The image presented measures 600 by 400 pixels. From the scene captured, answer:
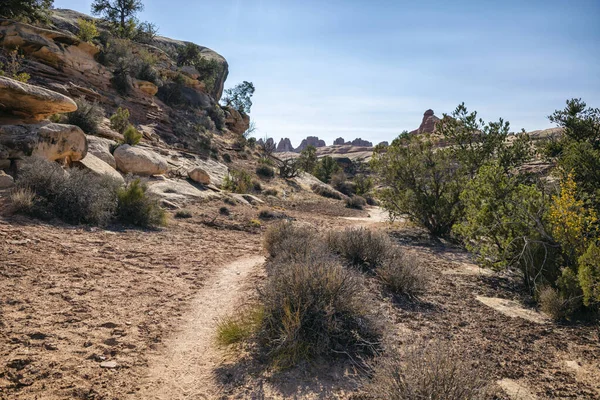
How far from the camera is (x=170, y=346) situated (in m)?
3.55

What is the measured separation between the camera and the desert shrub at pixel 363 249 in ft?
21.2

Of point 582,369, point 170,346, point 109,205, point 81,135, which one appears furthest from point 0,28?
point 582,369

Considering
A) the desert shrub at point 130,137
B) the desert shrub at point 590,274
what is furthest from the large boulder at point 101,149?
the desert shrub at point 590,274

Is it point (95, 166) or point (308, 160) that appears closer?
point (95, 166)

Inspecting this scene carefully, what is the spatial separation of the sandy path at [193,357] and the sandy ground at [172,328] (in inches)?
0.6

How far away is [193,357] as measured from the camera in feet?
11.1

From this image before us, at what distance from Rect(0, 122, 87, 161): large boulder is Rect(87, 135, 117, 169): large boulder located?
205 centimetres

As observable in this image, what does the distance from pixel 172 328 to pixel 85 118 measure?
13.3m

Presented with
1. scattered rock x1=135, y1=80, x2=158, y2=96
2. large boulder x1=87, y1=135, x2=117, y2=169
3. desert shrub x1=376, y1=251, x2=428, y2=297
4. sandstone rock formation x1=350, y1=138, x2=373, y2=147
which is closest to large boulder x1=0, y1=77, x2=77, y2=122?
large boulder x1=87, y1=135, x2=117, y2=169

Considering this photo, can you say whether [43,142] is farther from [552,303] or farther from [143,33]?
[143,33]

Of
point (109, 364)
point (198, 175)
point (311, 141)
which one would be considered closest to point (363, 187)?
point (198, 175)

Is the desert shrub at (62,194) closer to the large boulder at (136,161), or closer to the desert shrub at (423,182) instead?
the large boulder at (136,161)

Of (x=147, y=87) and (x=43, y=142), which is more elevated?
(x=147, y=87)

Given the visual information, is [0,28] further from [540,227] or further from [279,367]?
[540,227]
